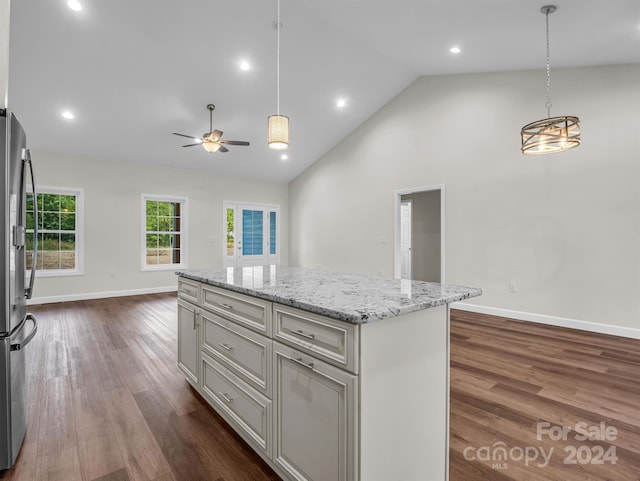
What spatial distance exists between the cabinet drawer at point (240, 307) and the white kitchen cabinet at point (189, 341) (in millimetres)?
251

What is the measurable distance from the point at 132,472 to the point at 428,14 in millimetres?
4564

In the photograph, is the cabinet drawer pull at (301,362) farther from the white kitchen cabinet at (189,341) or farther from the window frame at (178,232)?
the window frame at (178,232)

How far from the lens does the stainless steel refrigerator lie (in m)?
1.57

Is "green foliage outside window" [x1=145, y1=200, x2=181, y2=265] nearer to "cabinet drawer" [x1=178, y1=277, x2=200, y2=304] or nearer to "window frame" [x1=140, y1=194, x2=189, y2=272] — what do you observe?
"window frame" [x1=140, y1=194, x2=189, y2=272]

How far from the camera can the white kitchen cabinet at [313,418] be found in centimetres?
116

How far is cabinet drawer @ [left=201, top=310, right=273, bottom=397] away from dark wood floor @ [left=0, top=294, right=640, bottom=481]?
17.2 inches

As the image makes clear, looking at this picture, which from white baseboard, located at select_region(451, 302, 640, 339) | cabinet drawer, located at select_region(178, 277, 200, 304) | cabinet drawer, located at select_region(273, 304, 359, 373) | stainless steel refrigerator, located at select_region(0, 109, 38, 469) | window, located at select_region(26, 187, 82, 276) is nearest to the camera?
cabinet drawer, located at select_region(273, 304, 359, 373)

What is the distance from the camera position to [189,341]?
2443 mm

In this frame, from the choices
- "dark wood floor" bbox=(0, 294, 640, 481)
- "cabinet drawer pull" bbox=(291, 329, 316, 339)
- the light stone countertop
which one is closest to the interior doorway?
"dark wood floor" bbox=(0, 294, 640, 481)

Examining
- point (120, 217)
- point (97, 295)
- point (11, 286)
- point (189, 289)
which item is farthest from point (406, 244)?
point (11, 286)

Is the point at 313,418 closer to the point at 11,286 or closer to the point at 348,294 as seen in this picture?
the point at 348,294

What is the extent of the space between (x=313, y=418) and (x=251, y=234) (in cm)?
732

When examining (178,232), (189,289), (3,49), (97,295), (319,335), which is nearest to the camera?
(319,335)

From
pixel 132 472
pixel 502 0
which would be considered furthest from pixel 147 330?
pixel 502 0
